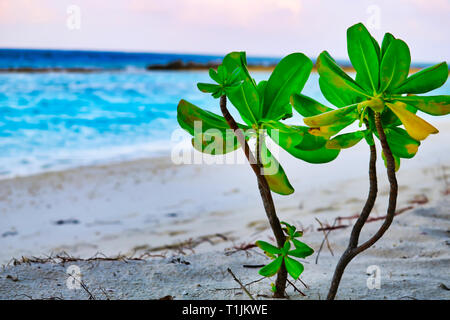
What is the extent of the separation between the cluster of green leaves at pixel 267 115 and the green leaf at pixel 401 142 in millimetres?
94

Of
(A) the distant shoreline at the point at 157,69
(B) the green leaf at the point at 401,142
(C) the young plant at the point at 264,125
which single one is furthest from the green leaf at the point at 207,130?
(A) the distant shoreline at the point at 157,69

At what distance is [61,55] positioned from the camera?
14.3 meters

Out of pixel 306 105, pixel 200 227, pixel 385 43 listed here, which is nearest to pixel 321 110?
pixel 306 105

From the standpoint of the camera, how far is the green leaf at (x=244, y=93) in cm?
63

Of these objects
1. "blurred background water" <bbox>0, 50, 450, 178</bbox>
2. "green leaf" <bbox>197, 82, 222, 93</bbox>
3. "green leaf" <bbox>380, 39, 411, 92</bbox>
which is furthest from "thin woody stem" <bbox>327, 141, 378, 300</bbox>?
"blurred background water" <bbox>0, 50, 450, 178</bbox>

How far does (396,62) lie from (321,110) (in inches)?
4.9

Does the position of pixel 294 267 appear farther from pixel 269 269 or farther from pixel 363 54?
pixel 363 54

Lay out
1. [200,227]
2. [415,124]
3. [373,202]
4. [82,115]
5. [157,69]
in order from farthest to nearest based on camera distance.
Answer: [157,69] → [82,115] → [200,227] → [373,202] → [415,124]

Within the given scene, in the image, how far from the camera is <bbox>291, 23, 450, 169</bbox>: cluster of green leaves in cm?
56

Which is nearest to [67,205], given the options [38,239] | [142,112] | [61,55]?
[38,239]

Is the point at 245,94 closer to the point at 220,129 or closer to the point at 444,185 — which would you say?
the point at 220,129

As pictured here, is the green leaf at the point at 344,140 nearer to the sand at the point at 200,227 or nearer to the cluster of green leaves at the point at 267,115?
the cluster of green leaves at the point at 267,115

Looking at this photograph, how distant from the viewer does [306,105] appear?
654mm

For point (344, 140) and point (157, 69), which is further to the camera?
point (157, 69)
